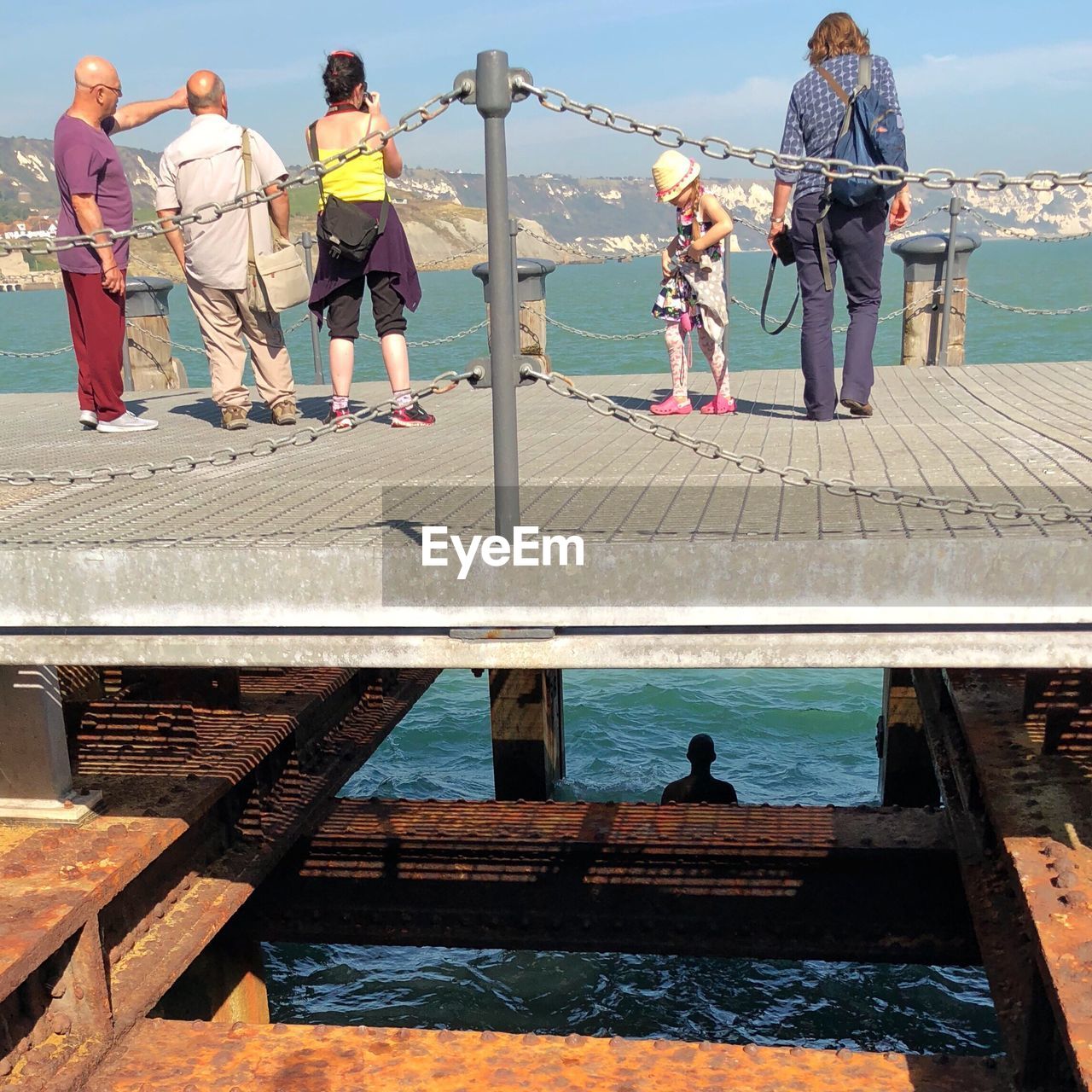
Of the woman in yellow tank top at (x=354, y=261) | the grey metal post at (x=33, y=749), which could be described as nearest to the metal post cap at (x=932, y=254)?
the woman in yellow tank top at (x=354, y=261)

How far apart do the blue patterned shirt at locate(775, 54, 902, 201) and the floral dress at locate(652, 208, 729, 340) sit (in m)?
1.22

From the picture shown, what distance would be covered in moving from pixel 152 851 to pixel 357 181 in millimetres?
3656

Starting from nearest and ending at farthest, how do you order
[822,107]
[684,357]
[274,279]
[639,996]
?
[822,107]
[274,279]
[684,357]
[639,996]

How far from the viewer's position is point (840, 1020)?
9375mm

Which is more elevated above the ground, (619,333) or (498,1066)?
(498,1066)

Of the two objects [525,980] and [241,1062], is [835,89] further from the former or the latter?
[525,980]

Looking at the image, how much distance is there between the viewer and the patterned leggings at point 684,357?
26.5ft

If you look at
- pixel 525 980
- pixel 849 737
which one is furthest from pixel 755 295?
pixel 525 980

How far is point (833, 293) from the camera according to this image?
6922 millimetres

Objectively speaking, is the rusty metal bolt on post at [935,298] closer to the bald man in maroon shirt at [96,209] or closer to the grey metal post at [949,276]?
the grey metal post at [949,276]

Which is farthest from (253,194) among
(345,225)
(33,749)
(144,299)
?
(144,299)

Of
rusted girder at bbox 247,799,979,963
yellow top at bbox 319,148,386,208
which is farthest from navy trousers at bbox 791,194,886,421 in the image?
rusted girder at bbox 247,799,979,963

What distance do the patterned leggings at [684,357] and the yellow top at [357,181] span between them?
204cm

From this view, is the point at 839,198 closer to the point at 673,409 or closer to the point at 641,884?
the point at 673,409
